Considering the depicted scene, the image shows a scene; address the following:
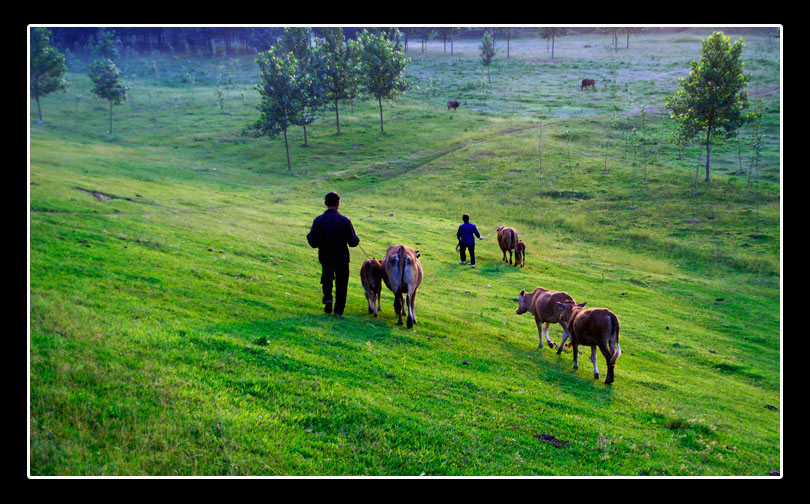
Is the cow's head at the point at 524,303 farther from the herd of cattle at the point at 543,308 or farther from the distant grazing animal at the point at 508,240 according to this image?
the distant grazing animal at the point at 508,240

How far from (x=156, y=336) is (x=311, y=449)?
175 inches

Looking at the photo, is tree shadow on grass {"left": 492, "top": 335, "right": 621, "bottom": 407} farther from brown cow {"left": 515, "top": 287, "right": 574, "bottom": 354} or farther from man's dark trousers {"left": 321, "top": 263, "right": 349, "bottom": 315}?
man's dark trousers {"left": 321, "top": 263, "right": 349, "bottom": 315}

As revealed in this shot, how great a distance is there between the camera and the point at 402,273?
49.1 ft

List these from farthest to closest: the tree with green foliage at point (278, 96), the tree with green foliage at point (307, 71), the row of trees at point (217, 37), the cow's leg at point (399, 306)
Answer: the row of trees at point (217, 37) → the tree with green foliage at point (307, 71) → the tree with green foliage at point (278, 96) → the cow's leg at point (399, 306)

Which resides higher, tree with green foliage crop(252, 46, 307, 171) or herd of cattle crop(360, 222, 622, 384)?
tree with green foliage crop(252, 46, 307, 171)

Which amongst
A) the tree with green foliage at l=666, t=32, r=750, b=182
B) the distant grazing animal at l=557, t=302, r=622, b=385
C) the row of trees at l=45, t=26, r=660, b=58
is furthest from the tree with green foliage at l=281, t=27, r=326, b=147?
the distant grazing animal at l=557, t=302, r=622, b=385

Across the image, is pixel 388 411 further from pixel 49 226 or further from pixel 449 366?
pixel 49 226

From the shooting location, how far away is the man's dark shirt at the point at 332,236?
1423 cm

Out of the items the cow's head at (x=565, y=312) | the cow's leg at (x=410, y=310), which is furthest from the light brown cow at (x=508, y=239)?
the cow's leg at (x=410, y=310)

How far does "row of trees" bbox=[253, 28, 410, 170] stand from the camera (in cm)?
6225

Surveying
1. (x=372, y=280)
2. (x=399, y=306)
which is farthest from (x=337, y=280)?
(x=399, y=306)

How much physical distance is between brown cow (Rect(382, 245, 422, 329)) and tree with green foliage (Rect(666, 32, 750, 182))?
152 ft

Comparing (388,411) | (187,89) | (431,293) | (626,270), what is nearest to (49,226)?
(431,293)

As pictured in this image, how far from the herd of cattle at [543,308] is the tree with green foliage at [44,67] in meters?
70.8
